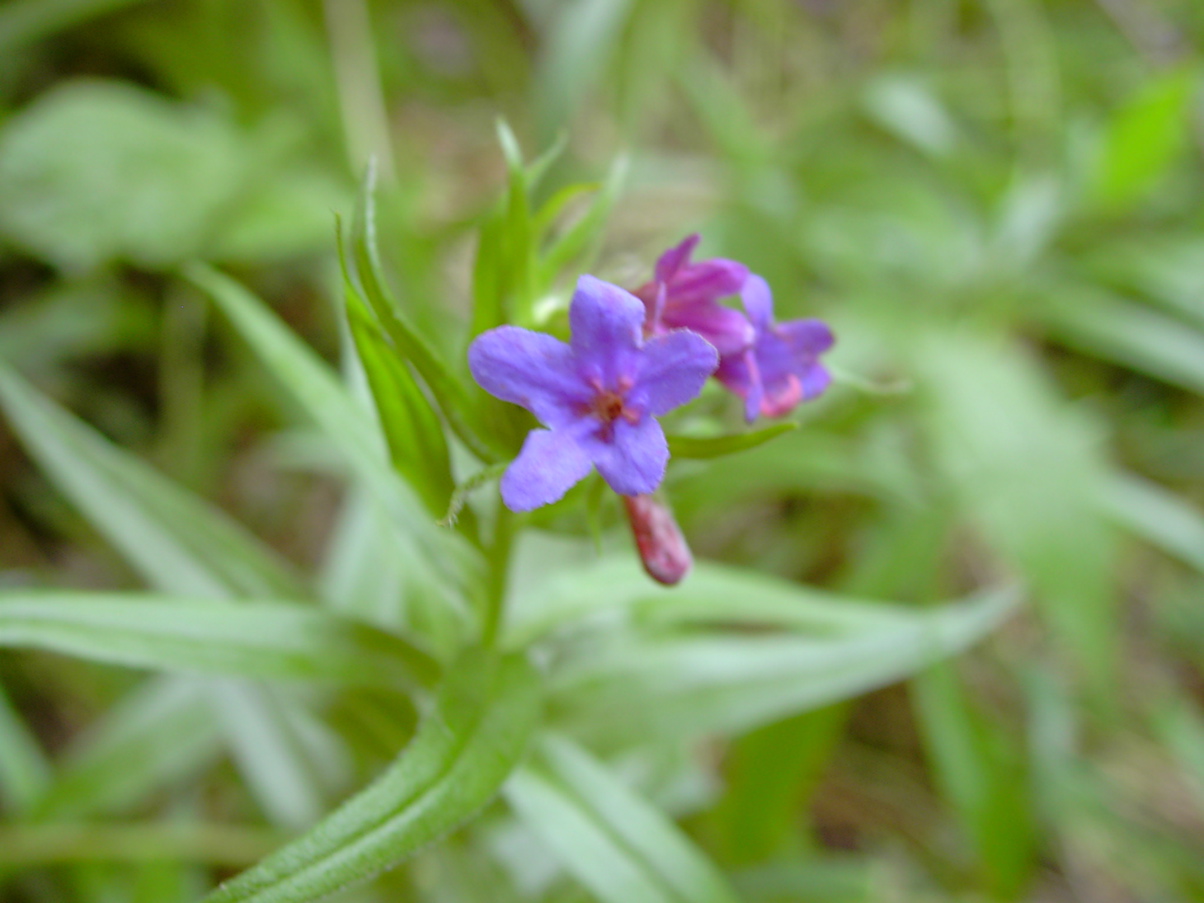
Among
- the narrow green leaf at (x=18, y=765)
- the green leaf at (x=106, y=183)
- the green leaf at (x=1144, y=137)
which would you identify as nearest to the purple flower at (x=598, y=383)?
the narrow green leaf at (x=18, y=765)

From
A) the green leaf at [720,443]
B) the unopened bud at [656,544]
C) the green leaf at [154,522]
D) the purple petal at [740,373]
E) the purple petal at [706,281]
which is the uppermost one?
the purple petal at [706,281]

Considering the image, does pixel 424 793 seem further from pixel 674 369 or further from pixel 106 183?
pixel 106 183

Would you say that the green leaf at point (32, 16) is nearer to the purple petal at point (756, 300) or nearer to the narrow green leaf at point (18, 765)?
the narrow green leaf at point (18, 765)

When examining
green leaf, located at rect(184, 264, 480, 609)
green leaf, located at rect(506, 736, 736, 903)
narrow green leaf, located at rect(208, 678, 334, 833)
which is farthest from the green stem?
narrow green leaf, located at rect(208, 678, 334, 833)

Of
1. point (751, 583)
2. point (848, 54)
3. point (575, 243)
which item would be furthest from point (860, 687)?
point (848, 54)

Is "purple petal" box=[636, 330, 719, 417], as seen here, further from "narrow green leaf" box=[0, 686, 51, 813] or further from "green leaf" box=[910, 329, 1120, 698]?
"narrow green leaf" box=[0, 686, 51, 813]

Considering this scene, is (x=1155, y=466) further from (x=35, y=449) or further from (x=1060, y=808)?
(x=35, y=449)

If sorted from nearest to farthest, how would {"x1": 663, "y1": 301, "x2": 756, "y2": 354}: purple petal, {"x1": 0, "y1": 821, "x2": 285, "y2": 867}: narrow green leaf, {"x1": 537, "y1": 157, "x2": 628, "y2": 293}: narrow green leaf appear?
{"x1": 663, "y1": 301, "x2": 756, "y2": 354}: purple petal → {"x1": 537, "y1": 157, "x2": 628, "y2": 293}: narrow green leaf → {"x1": 0, "y1": 821, "x2": 285, "y2": 867}: narrow green leaf
